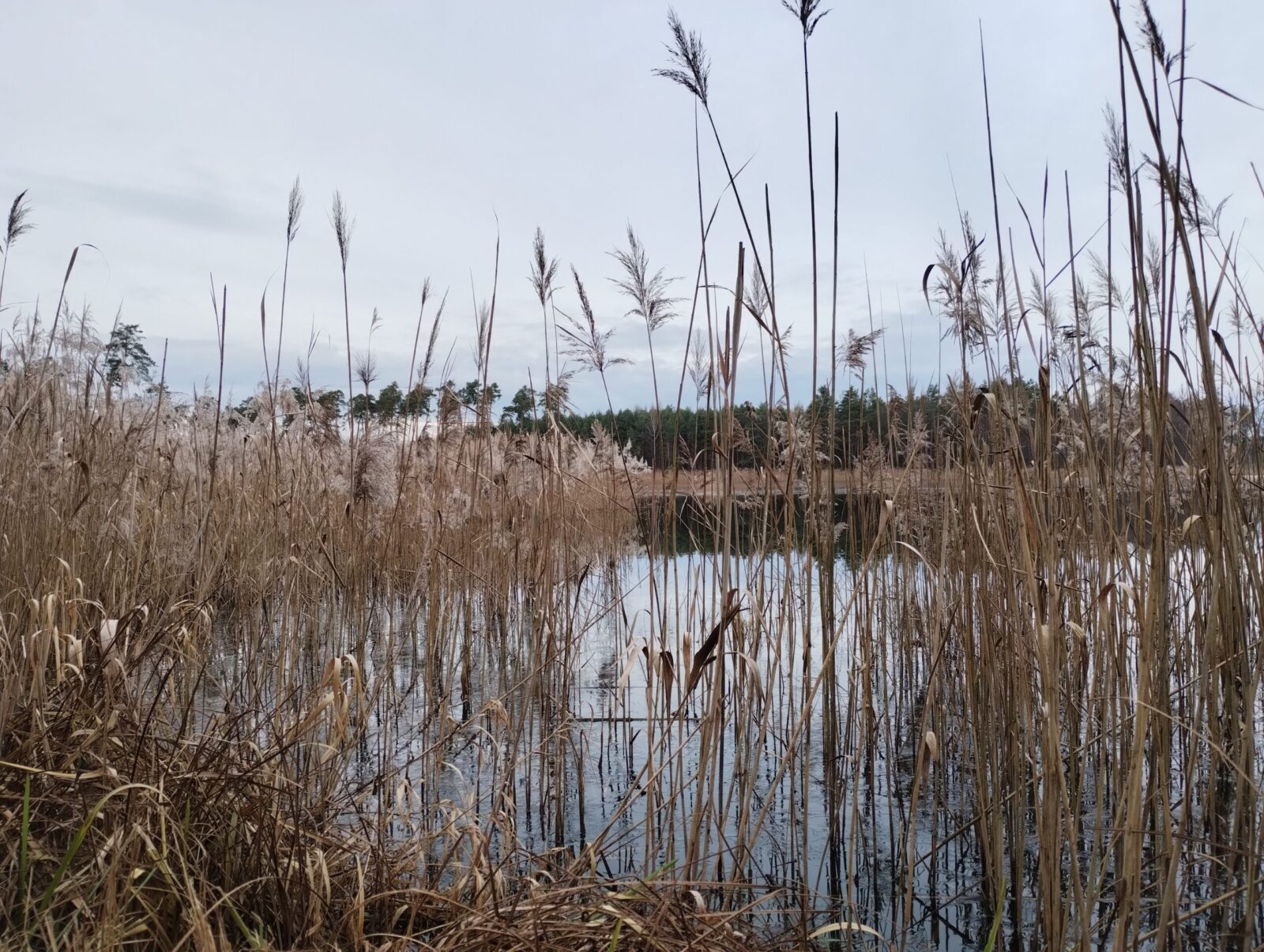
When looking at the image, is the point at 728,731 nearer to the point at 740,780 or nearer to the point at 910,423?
the point at 740,780

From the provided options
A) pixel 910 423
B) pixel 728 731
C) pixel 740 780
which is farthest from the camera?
pixel 728 731

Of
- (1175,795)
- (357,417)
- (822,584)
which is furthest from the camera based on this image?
(357,417)

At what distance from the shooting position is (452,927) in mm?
1328

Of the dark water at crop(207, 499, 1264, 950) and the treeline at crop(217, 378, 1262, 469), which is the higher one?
the treeline at crop(217, 378, 1262, 469)

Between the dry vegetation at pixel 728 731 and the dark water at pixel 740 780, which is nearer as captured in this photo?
the dry vegetation at pixel 728 731

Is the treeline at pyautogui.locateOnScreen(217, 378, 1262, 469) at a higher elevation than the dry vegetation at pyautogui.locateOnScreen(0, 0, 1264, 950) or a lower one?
higher

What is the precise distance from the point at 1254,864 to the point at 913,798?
0.48m

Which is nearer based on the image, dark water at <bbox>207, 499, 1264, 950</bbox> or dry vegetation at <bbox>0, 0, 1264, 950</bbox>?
dry vegetation at <bbox>0, 0, 1264, 950</bbox>

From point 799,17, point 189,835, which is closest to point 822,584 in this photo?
point 799,17

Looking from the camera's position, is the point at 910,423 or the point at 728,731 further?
the point at 728,731

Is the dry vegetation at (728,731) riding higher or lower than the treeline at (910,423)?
lower

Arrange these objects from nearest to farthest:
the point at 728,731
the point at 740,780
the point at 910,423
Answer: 1. the point at 740,780
2. the point at 910,423
3. the point at 728,731

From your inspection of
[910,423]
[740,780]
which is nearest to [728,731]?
[740,780]

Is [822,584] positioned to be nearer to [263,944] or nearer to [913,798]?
[913,798]
